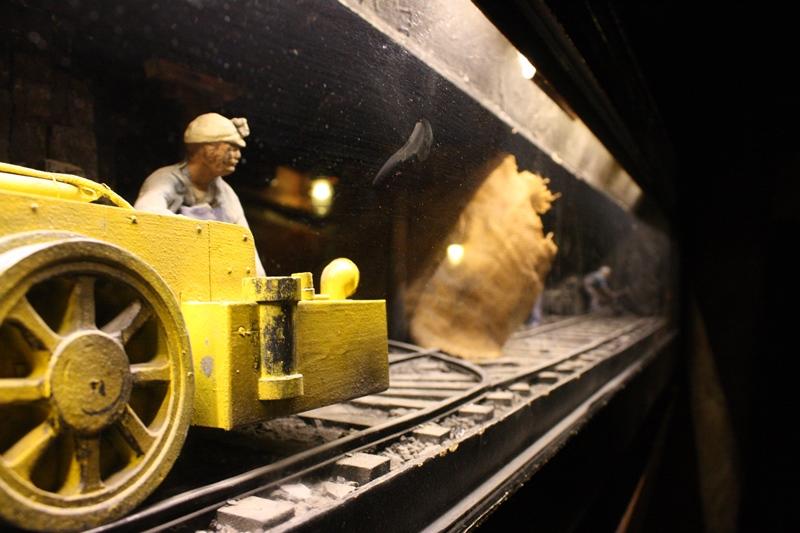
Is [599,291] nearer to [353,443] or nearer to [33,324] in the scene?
[353,443]

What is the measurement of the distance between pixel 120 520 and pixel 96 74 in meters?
2.13

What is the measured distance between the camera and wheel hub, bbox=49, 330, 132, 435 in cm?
112

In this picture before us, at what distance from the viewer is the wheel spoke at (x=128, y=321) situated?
1265mm

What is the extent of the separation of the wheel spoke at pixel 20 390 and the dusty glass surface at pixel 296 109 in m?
1.06

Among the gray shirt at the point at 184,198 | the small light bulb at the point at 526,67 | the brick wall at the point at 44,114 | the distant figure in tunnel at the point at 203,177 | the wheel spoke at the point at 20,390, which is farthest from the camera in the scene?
the small light bulb at the point at 526,67

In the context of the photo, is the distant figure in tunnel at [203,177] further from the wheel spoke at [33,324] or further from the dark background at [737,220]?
the dark background at [737,220]

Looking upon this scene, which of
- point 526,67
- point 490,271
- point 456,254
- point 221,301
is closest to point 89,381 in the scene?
point 221,301

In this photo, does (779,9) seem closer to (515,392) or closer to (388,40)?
(515,392)

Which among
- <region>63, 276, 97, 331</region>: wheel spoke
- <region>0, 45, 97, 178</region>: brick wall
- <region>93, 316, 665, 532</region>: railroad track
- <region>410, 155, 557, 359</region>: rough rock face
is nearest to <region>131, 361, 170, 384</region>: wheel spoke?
<region>63, 276, 97, 331</region>: wheel spoke

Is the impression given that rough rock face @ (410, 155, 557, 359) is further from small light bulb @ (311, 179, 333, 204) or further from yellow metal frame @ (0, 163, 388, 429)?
yellow metal frame @ (0, 163, 388, 429)

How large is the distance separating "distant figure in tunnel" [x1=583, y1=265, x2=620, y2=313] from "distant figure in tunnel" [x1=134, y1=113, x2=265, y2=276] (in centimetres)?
655

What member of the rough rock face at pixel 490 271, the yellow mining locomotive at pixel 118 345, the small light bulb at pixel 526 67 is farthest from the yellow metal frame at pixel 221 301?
the small light bulb at pixel 526 67

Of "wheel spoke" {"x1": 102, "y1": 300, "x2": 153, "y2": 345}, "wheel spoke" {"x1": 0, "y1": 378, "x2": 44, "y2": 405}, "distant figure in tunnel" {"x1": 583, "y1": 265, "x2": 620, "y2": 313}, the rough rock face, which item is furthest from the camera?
"distant figure in tunnel" {"x1": 583, "y1": 265, "x2": 620, "y2": 313}

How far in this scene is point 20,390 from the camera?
1.07 metres
